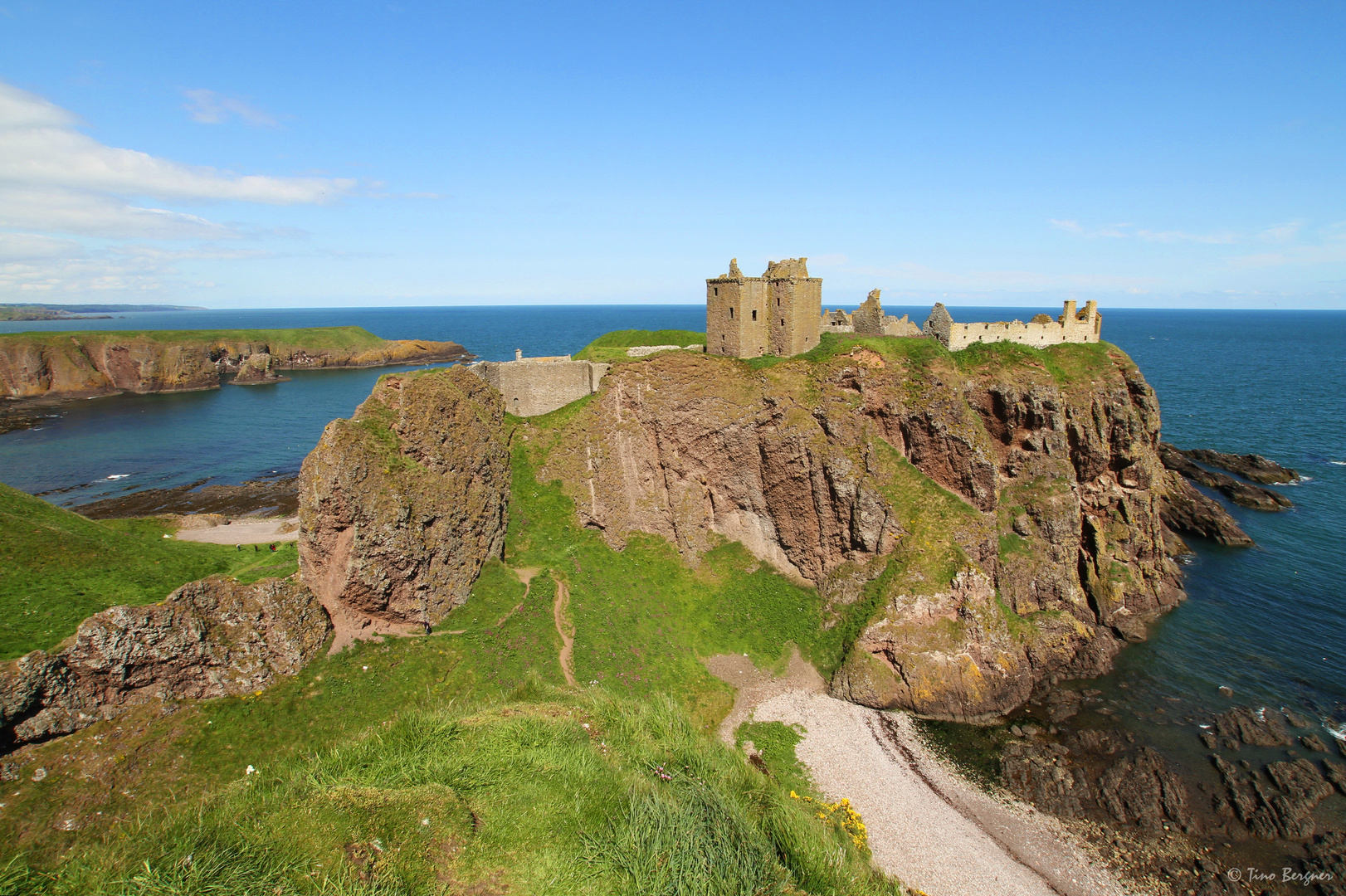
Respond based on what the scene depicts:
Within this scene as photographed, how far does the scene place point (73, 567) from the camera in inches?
1113

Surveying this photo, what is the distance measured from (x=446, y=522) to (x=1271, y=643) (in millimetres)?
49170

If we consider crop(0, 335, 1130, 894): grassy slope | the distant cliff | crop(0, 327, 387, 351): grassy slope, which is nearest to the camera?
crop(0, 335, 1130, 894): grassy slope

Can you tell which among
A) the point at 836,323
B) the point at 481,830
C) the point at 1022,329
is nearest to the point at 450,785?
the point at 481,830

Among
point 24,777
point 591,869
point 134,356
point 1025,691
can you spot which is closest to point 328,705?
point 24,777

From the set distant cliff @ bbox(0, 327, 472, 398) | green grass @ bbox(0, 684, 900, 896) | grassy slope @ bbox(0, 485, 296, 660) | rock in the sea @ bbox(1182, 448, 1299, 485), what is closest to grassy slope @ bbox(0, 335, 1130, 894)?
green grass @ bbox(0, 684, 900, 896)

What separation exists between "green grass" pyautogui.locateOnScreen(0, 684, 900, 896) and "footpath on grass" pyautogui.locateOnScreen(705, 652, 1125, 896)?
8.67m

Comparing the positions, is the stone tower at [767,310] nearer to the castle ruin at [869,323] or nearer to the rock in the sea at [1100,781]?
the castle ruin at [869,323]

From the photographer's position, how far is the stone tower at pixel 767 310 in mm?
40594

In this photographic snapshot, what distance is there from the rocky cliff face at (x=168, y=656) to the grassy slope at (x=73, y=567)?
2322 millimetres

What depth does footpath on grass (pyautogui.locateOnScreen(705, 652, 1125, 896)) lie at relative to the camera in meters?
23.9

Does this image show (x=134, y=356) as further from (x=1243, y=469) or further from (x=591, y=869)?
(x=1243, y=469)

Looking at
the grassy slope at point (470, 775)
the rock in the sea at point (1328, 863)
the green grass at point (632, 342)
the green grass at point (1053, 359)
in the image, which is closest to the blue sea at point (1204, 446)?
the rock in the sea at point (1328, 863)

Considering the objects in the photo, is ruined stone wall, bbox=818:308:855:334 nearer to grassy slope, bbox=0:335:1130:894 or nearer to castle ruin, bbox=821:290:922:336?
castle ruin, bbox=821:290:922:336

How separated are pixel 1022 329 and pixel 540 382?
118ft
